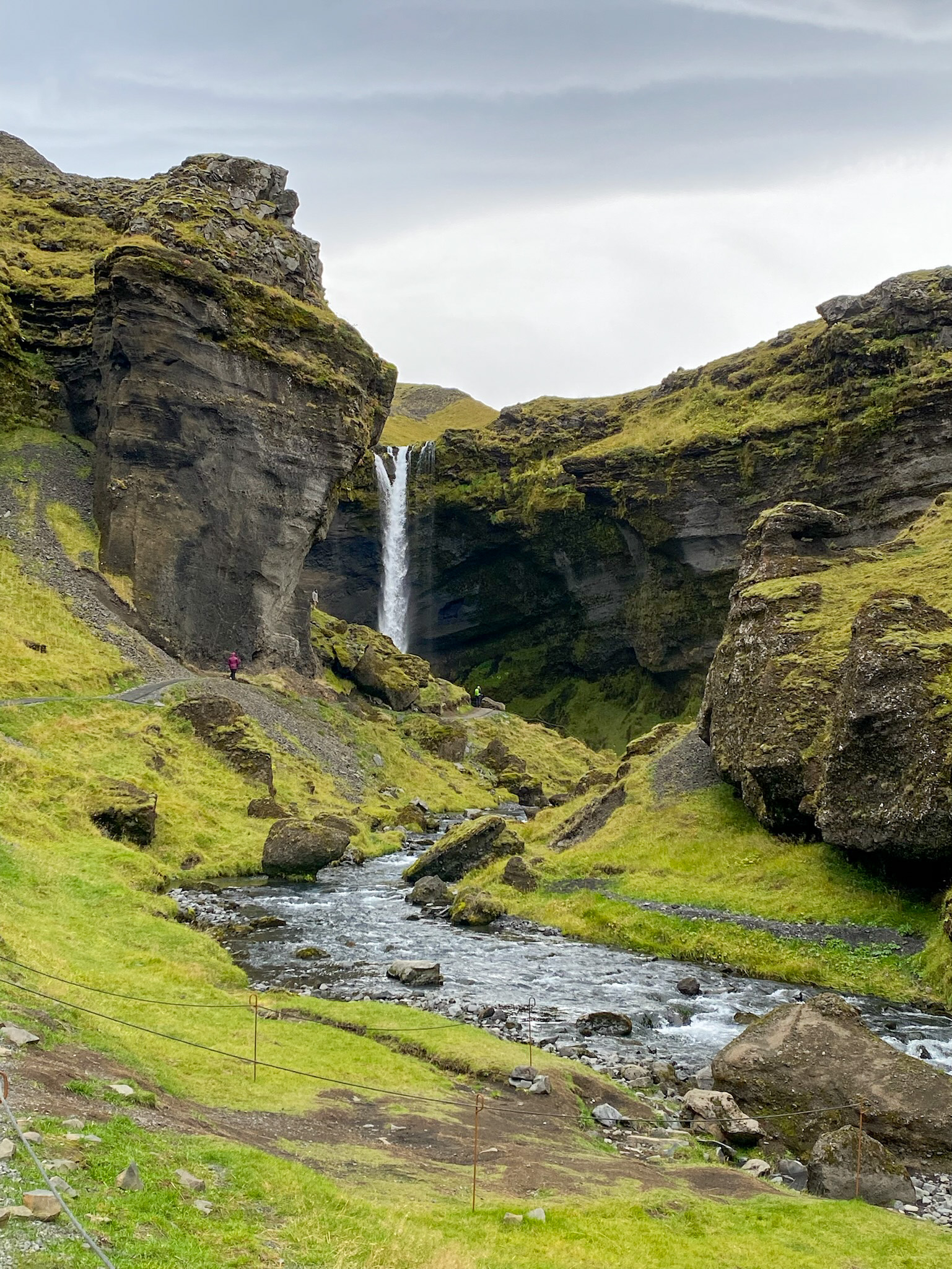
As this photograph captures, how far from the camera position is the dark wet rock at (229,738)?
57219 mm

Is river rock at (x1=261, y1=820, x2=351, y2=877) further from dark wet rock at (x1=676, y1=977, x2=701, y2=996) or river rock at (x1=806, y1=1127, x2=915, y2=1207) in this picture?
river rock at (x1=806, y1=1127, x2=915, y2=1207)

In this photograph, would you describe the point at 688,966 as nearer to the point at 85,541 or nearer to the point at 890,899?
the point at 890,899

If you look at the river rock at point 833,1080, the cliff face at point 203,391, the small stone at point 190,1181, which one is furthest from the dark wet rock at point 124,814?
the small stone at point 190,1181

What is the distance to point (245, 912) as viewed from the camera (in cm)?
3647

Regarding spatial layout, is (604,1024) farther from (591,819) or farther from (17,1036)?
(591,819)

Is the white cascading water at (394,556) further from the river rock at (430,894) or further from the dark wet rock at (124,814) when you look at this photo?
the river rock at (430,894)

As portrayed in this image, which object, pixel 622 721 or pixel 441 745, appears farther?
pixel 622 721

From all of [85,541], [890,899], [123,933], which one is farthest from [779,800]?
[85,541]

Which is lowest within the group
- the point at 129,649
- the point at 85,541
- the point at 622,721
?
the point at 622,721

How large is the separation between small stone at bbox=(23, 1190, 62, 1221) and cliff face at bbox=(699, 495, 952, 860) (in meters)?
28.7

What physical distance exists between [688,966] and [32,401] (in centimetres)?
7614

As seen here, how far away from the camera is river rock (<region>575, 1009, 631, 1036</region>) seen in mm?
23781

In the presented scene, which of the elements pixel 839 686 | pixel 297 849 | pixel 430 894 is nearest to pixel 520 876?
pixel 430 894

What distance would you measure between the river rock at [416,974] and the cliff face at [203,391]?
A: 5072cm
